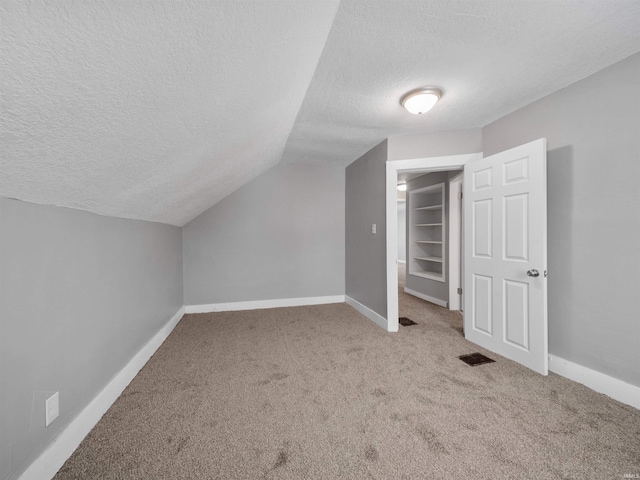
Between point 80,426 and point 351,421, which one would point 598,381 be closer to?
point 351,421

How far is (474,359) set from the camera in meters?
2.47

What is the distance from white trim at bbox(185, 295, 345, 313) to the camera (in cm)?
405

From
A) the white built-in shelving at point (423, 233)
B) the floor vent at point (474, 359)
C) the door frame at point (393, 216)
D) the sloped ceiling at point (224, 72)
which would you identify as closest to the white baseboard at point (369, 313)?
the door frame at point (393, 216)

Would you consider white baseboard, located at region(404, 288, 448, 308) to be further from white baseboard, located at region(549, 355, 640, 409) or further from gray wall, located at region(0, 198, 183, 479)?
gray wall, located at region(0, 198, 183, 479)

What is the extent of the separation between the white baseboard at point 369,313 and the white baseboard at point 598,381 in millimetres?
1517

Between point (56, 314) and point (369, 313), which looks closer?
point (56, 314)

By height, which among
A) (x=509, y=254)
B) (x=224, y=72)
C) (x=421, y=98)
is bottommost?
(x=509, y=254)

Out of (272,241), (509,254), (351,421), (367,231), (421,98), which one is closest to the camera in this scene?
(351,421)

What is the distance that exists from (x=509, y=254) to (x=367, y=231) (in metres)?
1.71

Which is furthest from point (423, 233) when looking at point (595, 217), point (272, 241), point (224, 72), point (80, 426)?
point (80, 426)

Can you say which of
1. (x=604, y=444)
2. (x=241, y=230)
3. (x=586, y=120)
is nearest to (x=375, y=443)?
(x=604, y=444)

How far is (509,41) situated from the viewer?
5.30 feet

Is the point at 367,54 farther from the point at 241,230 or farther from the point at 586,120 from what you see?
the point at 241,230

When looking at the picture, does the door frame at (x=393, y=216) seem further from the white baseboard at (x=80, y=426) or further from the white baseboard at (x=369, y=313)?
the white baseboard at (x=80, y=426)
